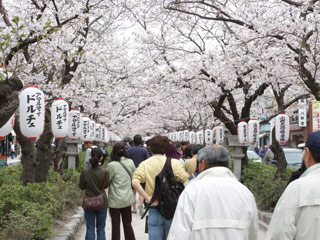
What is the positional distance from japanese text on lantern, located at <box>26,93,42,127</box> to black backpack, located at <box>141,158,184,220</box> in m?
3.30

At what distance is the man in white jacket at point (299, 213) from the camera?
2703mm

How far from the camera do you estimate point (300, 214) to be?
108 inches

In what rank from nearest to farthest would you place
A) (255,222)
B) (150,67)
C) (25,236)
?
(255,222)
(25,236)
(150,67)

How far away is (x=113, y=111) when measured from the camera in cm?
2645

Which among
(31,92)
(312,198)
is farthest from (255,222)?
(31,92)

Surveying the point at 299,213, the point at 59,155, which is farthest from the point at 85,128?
the point at 299,213

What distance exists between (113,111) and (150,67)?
8.88 meters

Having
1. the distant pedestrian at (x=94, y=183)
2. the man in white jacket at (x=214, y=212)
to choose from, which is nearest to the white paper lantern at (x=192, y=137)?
the distant pedestrian at (x=94, y=183)

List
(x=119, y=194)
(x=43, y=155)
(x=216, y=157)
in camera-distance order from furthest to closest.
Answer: (x=43, y=155)
(x=119, y=194)
(x=216, y=157)

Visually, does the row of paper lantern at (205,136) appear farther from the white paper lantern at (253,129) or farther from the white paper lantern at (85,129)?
the white paper lantern at (85,129)

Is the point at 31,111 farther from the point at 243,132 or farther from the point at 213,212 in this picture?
the point at 243,132

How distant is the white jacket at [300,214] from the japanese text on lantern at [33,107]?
→ 5.53 metres

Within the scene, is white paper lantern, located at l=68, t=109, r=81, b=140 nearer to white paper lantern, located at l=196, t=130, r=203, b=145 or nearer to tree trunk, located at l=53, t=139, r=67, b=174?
tree trunk, located at l=53, t=139, r=67, b=174

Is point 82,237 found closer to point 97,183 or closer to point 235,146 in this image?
point 97,183
